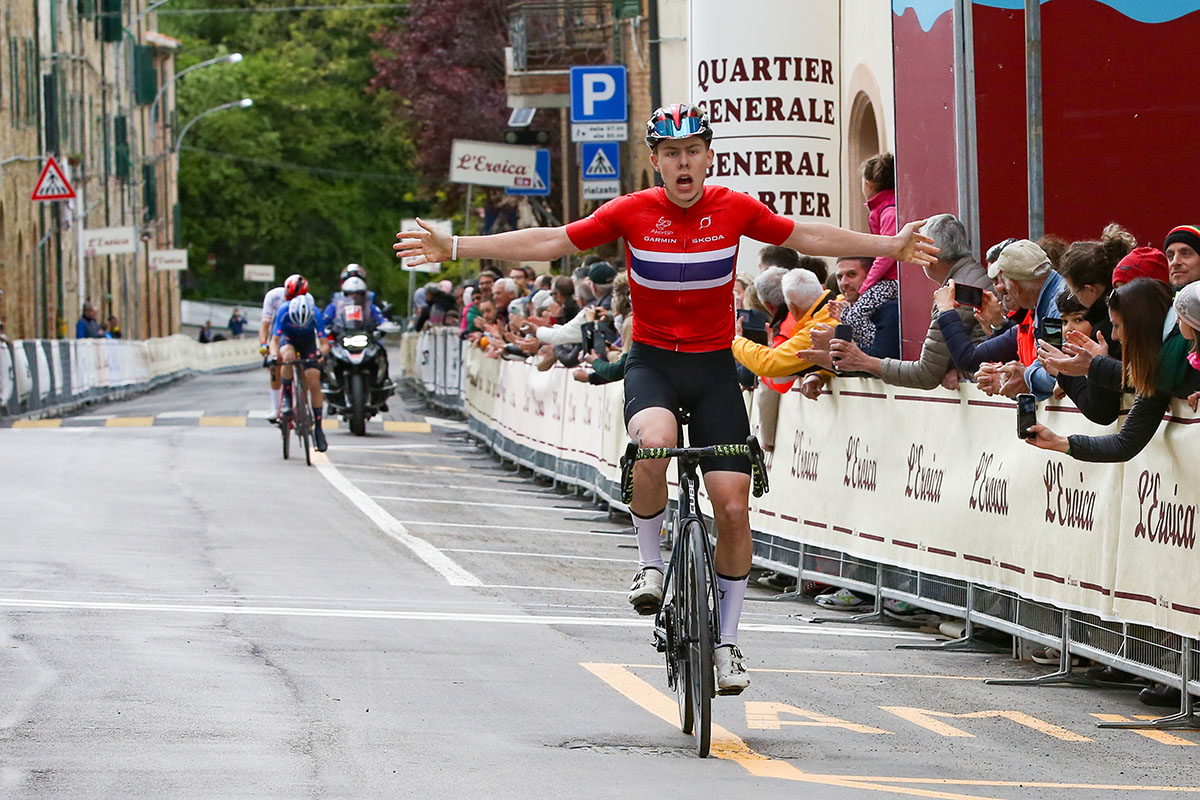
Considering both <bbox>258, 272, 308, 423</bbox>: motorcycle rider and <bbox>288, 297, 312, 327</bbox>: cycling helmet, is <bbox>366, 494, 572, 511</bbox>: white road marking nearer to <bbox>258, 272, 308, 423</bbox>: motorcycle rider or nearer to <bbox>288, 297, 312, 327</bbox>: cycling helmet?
<bbox>258, 272, 308, 423</bbox>: motorcycle rider

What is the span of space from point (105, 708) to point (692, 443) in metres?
2.29

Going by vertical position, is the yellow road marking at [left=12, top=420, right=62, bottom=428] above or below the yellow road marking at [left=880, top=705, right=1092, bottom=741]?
above

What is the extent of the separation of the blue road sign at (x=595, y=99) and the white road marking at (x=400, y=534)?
939 centimetres

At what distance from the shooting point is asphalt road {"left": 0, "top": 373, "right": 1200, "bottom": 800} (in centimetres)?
695

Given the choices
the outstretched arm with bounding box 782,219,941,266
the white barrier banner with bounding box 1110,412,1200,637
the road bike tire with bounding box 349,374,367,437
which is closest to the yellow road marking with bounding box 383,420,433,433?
the road bike tire with bounding box 349,374,367,437

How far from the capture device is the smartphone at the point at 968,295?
36.6 feet

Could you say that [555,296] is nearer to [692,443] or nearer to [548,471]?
[548,471]

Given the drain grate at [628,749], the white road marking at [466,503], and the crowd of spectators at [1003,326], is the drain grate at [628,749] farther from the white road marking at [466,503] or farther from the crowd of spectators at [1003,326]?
the white road marking at [466,503]

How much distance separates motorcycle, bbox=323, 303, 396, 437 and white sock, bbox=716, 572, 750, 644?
20.0 metres

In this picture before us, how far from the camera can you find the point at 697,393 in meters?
8.05

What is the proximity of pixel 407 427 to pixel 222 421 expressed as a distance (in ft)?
9.92

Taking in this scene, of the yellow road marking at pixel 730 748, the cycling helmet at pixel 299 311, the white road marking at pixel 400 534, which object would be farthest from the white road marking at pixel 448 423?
the yellow road marking at pixel 730 748

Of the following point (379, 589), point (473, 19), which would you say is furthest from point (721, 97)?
point (473, 19)

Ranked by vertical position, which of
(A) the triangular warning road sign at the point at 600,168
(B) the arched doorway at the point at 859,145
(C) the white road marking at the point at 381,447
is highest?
(A) the triangular warning road sign at the point at 600,168
